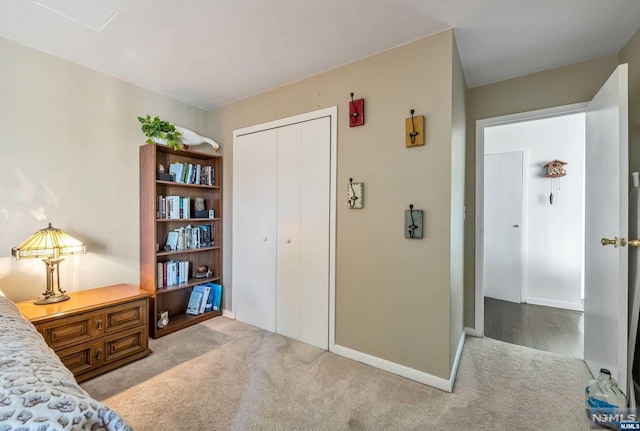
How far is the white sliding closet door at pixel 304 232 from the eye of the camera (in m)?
2.32

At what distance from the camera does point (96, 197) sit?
7.71ft

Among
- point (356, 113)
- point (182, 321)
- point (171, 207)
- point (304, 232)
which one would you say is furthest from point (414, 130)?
point (182, 321)

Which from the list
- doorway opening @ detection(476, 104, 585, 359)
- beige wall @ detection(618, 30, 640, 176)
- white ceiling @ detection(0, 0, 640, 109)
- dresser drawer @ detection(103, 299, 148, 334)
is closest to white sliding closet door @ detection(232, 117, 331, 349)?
white ceiling @ detection(0, 0, 640, 109)

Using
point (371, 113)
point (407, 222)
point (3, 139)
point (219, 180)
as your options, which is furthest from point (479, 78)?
point (3, 139)

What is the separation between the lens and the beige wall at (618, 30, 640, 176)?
1.76m

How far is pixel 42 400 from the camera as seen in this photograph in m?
0.64

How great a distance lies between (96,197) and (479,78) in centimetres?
351

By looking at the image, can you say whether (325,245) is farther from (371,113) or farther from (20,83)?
(20,83)

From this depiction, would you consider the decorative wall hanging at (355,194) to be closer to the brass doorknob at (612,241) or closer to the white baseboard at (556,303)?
the brass doorknob at (612,241)

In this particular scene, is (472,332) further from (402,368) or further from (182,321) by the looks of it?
(182,321)

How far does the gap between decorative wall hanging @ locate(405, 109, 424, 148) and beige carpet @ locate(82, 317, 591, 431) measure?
5.38 ft

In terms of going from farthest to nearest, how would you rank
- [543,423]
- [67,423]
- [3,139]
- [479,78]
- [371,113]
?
[479,78], [371,113], [3,139], [543,423], [67,423]

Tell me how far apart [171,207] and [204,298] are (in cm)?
103

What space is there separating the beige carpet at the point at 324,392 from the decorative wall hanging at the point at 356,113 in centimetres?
186
